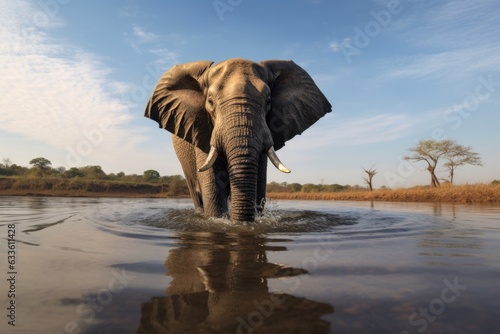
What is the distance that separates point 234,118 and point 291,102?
192 cm

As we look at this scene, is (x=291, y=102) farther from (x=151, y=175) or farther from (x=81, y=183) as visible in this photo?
(x=151, y=175)

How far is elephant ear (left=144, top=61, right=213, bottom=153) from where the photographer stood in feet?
20.8

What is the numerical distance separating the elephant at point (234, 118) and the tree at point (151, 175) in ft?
154

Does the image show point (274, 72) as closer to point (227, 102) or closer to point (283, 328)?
point (227, 102)

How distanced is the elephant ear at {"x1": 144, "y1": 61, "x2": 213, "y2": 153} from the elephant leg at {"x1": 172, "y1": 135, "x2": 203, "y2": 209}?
1.08 m

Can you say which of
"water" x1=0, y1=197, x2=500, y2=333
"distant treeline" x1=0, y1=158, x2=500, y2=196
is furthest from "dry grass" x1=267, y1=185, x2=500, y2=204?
"water" x1=0, y1=197, x2=500, y2=333

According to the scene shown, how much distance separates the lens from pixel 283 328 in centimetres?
125

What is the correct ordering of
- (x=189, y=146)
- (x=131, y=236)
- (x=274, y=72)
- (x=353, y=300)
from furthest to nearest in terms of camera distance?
(x=189, y=146)
(x=274, y=72)
(x=131, y=236)
(x=353, y=300)

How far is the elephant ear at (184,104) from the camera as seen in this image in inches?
249

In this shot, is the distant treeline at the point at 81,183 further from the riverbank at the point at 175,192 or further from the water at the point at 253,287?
the water at the point at 253,287

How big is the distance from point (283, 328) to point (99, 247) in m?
2.48

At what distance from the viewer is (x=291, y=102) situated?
6715 mm

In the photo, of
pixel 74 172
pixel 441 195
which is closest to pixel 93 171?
pixel 74 172

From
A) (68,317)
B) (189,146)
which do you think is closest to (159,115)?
(189,146)
